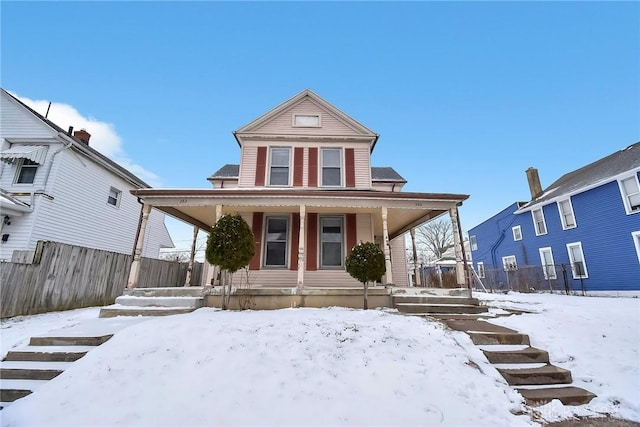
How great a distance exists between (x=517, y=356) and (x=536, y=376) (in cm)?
48

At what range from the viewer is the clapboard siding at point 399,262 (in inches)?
492

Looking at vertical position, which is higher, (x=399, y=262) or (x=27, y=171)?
(x=27, y=171)

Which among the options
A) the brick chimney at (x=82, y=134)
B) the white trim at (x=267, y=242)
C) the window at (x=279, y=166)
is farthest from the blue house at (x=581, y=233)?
the brick chimney at (x=82, y=134)

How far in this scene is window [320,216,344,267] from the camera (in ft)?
30.7

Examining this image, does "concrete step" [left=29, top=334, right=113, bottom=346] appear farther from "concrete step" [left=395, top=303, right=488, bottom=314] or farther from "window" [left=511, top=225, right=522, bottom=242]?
"window" [left=511, top=225, right=522, bottom=242]

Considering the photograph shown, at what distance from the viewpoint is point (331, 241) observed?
9562 millimetres

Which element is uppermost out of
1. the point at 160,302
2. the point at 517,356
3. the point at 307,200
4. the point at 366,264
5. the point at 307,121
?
the point at 307,121

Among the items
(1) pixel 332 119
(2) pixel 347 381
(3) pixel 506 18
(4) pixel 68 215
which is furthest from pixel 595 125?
(4) pixel 68 215

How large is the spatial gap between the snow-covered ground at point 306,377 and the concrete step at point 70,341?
0.41m

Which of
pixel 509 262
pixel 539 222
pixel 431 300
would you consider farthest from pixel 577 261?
pixel 431 300

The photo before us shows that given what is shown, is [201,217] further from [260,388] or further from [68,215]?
[260,388]

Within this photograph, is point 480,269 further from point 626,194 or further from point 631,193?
point 631,193

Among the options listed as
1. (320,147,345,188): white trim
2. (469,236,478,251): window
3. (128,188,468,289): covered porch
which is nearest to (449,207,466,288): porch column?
(128,188,468,289): covered porch

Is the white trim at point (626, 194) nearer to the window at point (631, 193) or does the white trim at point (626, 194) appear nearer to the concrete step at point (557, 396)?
the window at point (631, 193)
